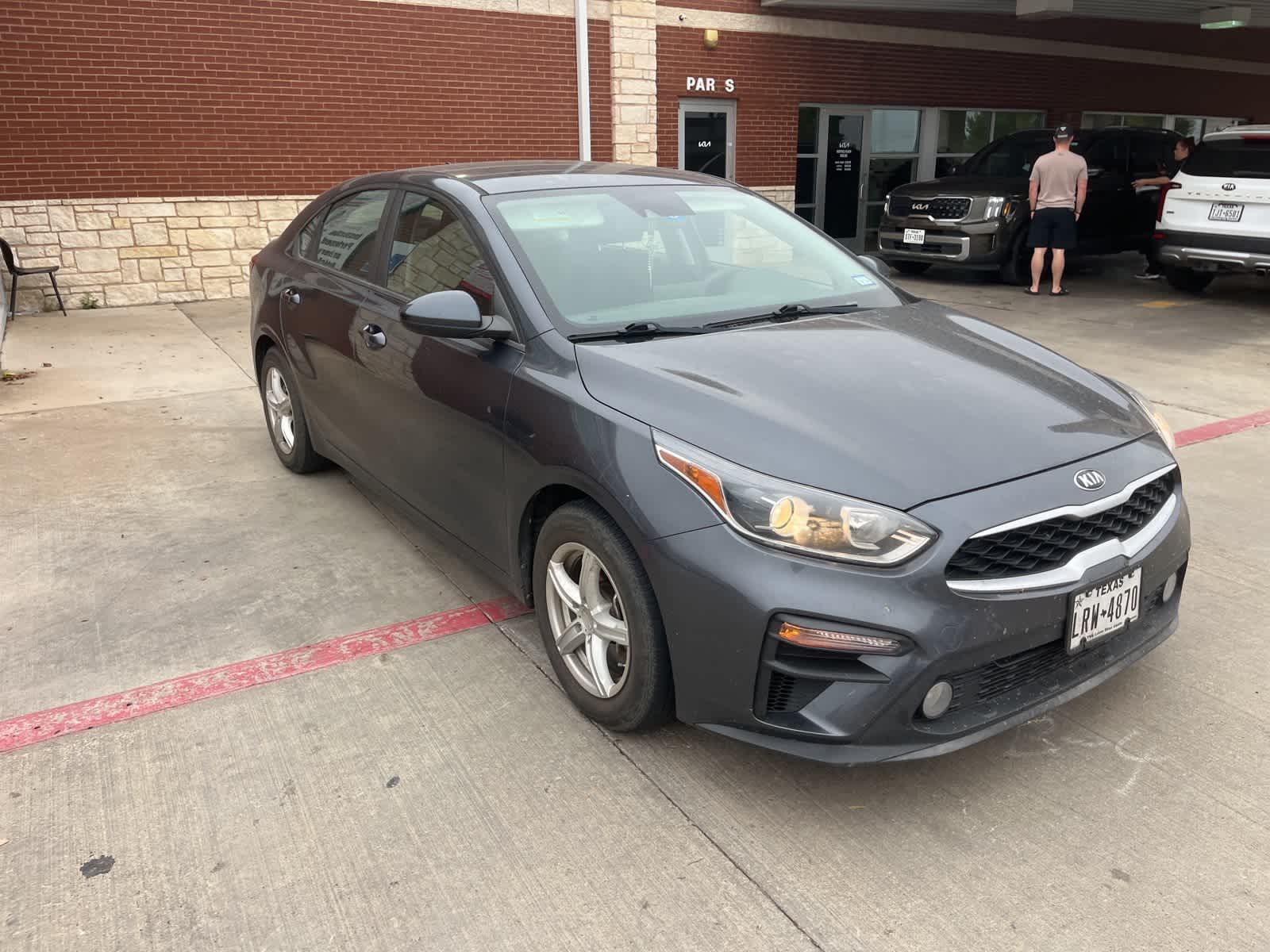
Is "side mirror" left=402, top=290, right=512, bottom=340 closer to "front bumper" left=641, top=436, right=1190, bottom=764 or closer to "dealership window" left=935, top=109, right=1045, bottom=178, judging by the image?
"front bumper" left=641, top=436, right=1190, bottom=764

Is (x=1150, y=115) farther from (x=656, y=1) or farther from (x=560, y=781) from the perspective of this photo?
(x=560, y=781)

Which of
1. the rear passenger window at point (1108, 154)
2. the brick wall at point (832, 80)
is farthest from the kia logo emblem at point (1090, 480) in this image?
the brick wall at point (832, 80)

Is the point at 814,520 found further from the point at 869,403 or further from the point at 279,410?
the point at 279,410

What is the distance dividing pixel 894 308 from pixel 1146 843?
198cm

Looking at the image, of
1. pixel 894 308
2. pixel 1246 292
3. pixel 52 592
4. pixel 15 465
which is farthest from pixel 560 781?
pixel 1246 292

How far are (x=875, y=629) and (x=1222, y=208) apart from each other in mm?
9535

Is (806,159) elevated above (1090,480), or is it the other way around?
(806,159)

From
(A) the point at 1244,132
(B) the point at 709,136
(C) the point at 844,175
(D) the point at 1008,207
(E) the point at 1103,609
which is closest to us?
(E) the point at 1103,609

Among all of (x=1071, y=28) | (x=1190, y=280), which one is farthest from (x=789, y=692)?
(x=1071, y=28)

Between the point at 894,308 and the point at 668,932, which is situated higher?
the point at 894,308

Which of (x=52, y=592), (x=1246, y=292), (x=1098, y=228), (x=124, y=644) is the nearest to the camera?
(x=124, y=644)

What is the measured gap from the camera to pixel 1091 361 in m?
8.01

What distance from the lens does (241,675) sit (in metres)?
3.37

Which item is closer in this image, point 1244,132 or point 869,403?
point 869,403
